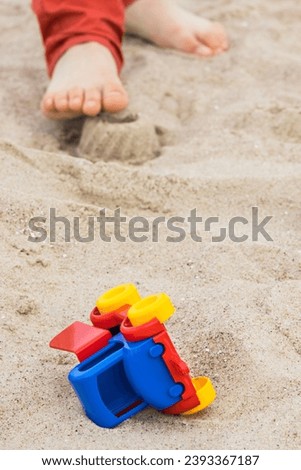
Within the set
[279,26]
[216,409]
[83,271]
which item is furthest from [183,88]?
[216,409]

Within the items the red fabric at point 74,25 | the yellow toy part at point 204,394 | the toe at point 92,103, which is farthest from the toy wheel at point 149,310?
the red fabric at point 74,25

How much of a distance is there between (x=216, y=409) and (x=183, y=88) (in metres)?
1.10

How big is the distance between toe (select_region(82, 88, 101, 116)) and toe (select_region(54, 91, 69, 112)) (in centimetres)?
4

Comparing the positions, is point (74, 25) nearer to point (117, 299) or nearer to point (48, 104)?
point (48, 104)

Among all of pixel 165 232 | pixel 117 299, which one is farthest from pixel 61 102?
pixel 117 299

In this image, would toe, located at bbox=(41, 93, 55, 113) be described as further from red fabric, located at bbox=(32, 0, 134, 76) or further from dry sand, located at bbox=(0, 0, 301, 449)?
red fabric, located at bbox=(32, 0, 134, 76)

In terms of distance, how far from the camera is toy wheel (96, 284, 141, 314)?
3.23ft

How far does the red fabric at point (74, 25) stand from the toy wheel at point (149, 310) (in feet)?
3.49

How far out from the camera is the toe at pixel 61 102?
5.58 ft

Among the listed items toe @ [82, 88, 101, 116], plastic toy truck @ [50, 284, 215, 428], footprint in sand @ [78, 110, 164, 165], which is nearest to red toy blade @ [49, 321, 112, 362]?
plastic toy truck @ [50, 284, 215, 428]

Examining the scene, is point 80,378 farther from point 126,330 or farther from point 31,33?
point 31,33

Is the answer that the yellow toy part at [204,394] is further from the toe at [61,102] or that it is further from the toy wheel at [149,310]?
the toe at [61,102]

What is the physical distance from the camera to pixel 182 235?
1357 millimetres

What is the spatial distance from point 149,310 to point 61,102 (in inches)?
35.4
